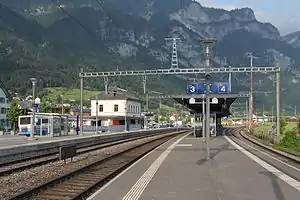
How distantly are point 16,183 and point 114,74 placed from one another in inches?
1099

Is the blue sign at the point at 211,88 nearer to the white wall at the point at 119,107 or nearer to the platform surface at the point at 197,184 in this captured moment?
the platform surface at the point at 197,184

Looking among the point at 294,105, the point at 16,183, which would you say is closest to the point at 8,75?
the point at 294,105

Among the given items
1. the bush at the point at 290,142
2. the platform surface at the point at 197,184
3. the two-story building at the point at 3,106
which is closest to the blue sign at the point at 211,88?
the bush at the point at 290,142

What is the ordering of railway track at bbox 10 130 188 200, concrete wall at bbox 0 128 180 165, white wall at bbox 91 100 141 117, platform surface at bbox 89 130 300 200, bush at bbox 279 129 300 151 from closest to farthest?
railway track at bbox 10 130 188 200, platform surface at bbox 89 130 300 200, concrete wall at bbox 0 128 180 165, bush at bbox 279 129 300 151, white wall at bbox 91 100 141 117

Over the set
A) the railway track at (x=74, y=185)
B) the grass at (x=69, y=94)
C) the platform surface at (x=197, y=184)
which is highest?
the grass at (x=69, y=94)

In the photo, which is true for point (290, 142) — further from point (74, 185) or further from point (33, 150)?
point (74, 185)

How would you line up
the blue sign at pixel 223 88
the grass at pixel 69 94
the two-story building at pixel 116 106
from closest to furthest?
the blue sign at pixel 223 88 → the two-story building at pixel 116 106 → the grass at pixel 69 94

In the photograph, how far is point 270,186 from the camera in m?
13.5

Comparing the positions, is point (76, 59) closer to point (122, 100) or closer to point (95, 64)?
point (95, 64)

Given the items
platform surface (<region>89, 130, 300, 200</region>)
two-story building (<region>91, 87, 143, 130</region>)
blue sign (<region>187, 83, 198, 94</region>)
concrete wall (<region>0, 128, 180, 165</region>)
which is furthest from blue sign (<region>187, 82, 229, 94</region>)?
two-story building (<region>91, 87, 143, 130</region>)

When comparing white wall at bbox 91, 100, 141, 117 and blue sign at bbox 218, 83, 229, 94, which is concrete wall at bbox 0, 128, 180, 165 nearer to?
blue sign at bbox 218, 83, 229, 94

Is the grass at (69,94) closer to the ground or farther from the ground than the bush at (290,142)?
farther from the ground

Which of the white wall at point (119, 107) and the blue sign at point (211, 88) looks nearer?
the blue sign at point (211, 88)

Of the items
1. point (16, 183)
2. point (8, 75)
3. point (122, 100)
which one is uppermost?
point (8, 75)
